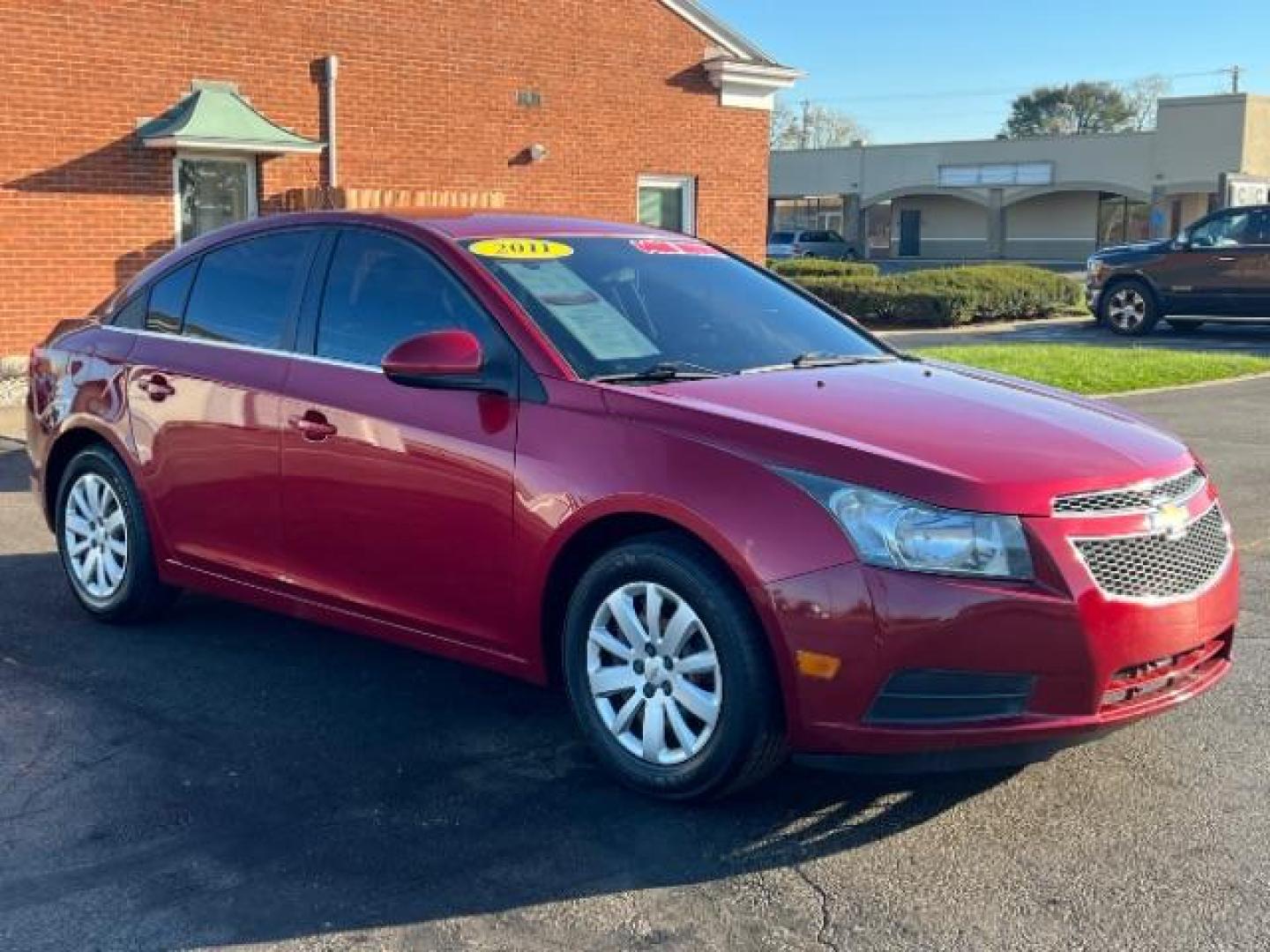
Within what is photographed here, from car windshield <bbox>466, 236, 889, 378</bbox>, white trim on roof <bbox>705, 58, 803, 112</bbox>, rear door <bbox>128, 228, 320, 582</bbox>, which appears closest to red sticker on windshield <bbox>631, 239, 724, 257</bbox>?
car windshield <bbox>466, 236, 889, 378</bbox>

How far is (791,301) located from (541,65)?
12941 mm

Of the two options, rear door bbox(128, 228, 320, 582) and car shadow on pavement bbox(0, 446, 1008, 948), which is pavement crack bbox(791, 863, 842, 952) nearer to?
car shadow on pavement bbox(0, 446, 1008, 948)

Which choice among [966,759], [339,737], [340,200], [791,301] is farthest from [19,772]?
[340,200]

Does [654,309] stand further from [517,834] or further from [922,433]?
[517,834]

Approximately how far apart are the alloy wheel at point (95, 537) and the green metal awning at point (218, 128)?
8.86 m

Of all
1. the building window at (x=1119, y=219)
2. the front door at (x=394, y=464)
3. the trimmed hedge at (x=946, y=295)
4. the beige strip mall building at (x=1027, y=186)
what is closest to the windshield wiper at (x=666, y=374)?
the front door at (x=394, y=464)

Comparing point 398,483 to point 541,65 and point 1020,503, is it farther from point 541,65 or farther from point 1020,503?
point 541,65

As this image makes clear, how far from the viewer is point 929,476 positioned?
3.90 metres

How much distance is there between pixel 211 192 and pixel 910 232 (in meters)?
50.7

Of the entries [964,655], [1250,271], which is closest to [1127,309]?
[1250,271]

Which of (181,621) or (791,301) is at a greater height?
(791,301)

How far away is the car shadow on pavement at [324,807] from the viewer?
3727 millimetres

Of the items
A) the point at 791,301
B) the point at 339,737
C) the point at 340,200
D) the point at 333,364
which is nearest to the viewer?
the point at 339,737

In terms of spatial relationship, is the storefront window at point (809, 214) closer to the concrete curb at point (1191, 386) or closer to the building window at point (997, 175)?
the building window at point (997, 175)
